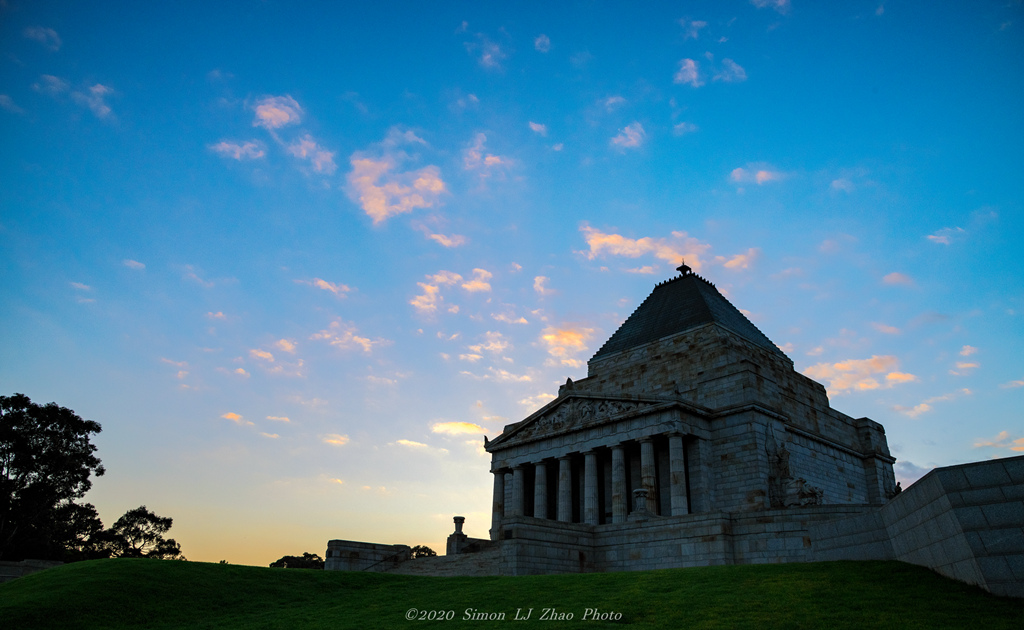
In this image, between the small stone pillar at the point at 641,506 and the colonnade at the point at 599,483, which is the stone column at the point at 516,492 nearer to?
the colonnade at the point at 599,483

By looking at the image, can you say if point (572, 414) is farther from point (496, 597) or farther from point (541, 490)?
point (496, 597)

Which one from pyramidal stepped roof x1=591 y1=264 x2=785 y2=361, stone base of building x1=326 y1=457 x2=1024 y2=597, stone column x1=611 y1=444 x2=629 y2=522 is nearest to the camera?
stone base of building x1=326 y1=457 x2=1024 y2=597

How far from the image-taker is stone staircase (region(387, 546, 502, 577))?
27.9 m

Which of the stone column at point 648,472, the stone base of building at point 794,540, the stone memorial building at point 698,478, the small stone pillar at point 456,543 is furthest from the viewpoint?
the stone column at point 648,472

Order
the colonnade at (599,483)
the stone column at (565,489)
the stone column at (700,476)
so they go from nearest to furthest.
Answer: the colonnade at (599,483)
the stone column at (700,476)
the stone column at (565,489)

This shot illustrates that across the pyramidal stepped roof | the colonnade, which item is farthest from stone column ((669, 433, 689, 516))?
the pyramidal stepped roof

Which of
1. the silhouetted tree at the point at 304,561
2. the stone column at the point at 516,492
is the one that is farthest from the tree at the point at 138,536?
the stone column at the point at 516,492

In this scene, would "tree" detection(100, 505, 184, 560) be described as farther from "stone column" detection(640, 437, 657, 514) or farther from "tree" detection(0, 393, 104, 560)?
"stone column" detection(640, 437, 657, 514)

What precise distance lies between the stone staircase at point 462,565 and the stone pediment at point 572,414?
14.3 meters

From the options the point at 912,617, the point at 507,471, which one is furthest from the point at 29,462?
the point at 912,617

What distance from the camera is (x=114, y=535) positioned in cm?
5488

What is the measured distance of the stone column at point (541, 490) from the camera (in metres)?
43.3

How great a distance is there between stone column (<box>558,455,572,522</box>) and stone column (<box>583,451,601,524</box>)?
3.33 ft

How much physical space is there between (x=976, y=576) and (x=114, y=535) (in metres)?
59.7
